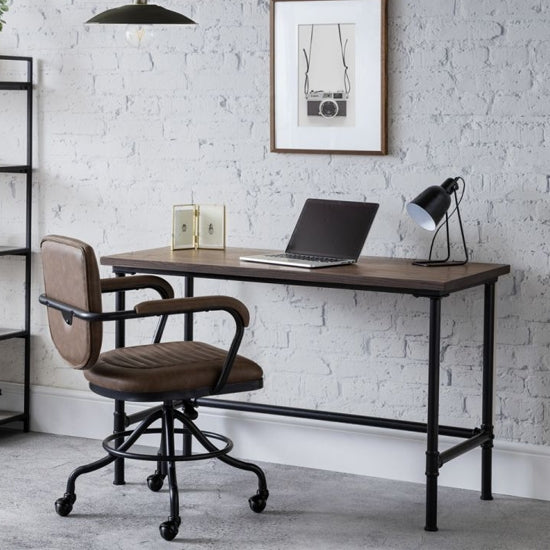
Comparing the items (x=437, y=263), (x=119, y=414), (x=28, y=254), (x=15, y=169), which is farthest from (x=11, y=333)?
(x=437, y=263)

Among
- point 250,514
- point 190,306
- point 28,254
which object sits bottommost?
point 250,514

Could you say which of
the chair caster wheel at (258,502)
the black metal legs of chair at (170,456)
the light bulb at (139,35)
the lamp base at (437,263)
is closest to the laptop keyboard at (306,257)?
the lamp base at (437,263)

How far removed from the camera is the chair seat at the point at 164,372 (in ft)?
11.1

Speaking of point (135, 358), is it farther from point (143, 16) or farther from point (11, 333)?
point (11, 333)

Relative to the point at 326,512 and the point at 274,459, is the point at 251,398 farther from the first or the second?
the point at 326,512

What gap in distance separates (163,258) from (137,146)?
2.45ft

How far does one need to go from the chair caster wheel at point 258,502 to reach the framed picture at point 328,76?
1.27 meters

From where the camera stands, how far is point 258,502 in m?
3.73

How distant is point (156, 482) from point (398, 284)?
44.4 inches

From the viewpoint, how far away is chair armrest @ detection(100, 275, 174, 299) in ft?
12.4

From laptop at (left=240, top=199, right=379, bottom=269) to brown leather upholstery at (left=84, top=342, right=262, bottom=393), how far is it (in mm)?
Answer: 427

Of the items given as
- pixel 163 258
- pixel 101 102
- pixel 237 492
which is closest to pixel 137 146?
pixel 101 102

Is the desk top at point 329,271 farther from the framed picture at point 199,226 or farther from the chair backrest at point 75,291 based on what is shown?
the chair backrest at point 75,291

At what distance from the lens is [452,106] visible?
3.96 m
